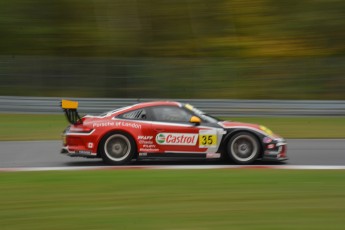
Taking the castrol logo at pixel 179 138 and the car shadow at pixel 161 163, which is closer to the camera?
the castrol logo at pixel 179 138

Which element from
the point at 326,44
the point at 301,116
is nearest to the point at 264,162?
the point at 301,116

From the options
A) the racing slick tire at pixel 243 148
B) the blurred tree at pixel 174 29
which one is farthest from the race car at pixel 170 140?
the blurred tree at pixel 174 29

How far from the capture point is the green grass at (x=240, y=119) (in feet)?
55.4

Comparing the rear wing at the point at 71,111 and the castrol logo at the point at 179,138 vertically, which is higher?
the rear wing at the point at 71,111

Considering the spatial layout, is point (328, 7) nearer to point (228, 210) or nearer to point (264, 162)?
point (264, 162)

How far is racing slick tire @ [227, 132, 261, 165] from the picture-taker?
37.1 ft

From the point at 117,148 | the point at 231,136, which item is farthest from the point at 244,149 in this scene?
the point at 117,148

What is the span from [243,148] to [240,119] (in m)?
9.66

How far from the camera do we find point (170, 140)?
11.3m

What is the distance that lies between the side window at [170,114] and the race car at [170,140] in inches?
0.8

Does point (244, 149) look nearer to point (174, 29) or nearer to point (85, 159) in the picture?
point (85, 159)

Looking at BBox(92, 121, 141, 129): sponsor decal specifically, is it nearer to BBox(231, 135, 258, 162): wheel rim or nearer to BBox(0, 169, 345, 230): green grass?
BBox(0, 169, 345, 230): green grass

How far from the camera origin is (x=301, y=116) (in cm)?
2106

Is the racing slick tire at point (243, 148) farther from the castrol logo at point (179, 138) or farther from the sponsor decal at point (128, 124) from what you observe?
the sponsor decal at point (128, 124)
